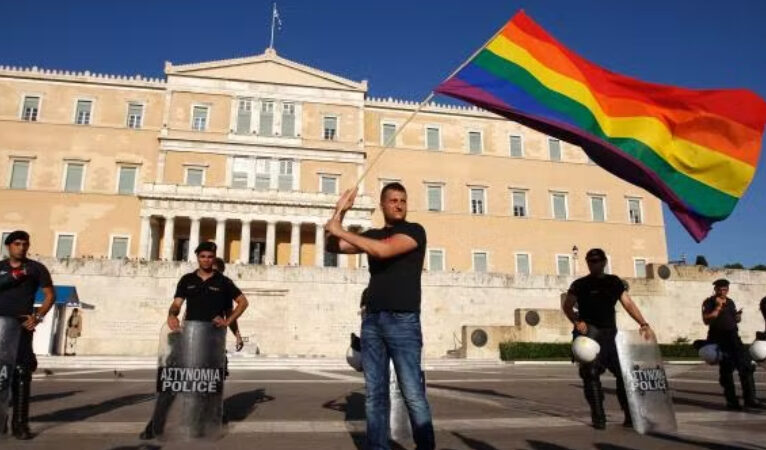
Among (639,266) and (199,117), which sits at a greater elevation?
(199,117)

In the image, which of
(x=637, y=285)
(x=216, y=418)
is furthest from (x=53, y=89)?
(x=216, y=418)

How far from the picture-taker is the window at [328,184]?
41.4 meters

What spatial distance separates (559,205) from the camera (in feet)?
151

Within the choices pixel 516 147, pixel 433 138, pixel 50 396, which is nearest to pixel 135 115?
pixel 433 138

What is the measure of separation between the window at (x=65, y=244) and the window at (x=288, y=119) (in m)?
15.6

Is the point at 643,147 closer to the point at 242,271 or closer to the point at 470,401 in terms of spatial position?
the point at 470,401

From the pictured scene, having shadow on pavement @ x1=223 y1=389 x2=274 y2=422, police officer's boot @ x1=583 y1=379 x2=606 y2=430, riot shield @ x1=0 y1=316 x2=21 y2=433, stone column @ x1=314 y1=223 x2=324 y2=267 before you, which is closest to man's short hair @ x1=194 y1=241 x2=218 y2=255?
riot shield @ x1=0 y1=316 x2=21 y2=433

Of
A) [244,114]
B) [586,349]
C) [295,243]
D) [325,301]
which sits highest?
[244,114]

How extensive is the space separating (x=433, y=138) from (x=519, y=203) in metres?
8.38

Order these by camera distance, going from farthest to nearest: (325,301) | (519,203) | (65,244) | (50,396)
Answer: (519,203) < (65,244) < (325,301) < (50,396)

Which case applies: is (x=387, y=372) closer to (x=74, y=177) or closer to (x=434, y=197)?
(x=434, y=197)

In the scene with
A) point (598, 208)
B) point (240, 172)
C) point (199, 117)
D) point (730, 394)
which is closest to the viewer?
point (730, 394)

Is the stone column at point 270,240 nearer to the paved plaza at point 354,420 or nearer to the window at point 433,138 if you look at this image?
the window at point 433,138

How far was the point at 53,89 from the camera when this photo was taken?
40.1 meters
